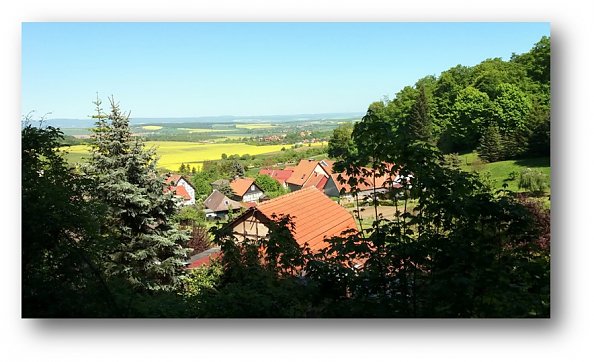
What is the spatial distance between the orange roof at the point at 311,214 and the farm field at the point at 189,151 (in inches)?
20.0

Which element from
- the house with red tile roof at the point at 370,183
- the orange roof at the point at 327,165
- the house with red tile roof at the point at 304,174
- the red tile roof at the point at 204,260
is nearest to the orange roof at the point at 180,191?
the red tile roof at the point at 204,260

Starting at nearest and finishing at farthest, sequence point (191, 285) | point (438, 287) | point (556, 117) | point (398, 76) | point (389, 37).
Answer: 1. point (438, 287)
2. point (556, 117)
3. point (389, 37)
4. point (398, 76)
5. point (191, 285)

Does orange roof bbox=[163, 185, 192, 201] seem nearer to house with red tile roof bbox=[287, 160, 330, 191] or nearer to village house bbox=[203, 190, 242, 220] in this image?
village house bbox=[203, 190, 242, 220]

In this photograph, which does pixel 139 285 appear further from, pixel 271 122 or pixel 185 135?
pixel 271 122

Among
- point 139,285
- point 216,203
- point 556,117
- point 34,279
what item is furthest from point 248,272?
point 556,117

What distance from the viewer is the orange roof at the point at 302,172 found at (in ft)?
12.2

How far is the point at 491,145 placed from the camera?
11.3 feet

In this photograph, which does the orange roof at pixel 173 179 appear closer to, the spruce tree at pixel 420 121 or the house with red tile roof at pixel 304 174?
the house with red tile roof at pixel 304 174

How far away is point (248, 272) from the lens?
3156mm

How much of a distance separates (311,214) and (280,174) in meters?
0.58

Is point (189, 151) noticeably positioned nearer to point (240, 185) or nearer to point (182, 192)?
point (182, 192)

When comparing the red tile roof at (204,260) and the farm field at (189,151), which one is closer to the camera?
the red tile roof at (204,260)

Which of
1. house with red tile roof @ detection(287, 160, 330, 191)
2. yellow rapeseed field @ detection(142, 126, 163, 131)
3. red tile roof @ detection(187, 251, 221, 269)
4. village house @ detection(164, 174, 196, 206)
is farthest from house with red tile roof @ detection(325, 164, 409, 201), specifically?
yellow rapeseed field @ detection(142, 126, 163, 131)

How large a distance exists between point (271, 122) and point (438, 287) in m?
1.96
